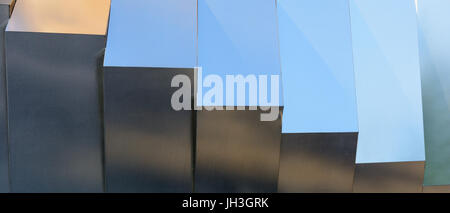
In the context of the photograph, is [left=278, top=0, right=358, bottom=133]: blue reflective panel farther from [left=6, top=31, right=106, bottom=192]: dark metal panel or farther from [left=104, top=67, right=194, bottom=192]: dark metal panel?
[left=6, top=31, right=106, bottom=192]: dark metal panel

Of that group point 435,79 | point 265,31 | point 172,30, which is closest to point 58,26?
point 172,30

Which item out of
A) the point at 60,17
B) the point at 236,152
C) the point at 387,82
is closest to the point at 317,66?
the point at 387,82

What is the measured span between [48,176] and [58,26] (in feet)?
4.94

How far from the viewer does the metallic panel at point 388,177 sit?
312 cm

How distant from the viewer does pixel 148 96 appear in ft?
8.97

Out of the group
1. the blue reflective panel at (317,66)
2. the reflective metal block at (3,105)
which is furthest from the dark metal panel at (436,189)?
the reflective metal block at (3,105)

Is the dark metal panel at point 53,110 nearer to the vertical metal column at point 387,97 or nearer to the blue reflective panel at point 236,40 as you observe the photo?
the blue reflective panel at point 236,40

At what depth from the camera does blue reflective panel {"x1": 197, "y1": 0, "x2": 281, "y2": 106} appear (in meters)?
2.80

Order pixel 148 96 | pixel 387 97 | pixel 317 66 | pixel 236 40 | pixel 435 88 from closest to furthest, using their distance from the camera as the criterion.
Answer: pixel 148 96 < pixel 236 40 < pixel 317 66 < pixel 387 97 < pixel 435 88

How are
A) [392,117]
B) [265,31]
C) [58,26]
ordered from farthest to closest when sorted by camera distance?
[392,117], [265,31], [58,26]

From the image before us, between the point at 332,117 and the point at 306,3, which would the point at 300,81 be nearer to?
the point at 332,117

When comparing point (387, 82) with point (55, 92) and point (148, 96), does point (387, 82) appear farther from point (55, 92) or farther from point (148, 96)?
point (55, 92)

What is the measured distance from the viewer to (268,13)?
9.80 ft

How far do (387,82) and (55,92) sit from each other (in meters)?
3.52
